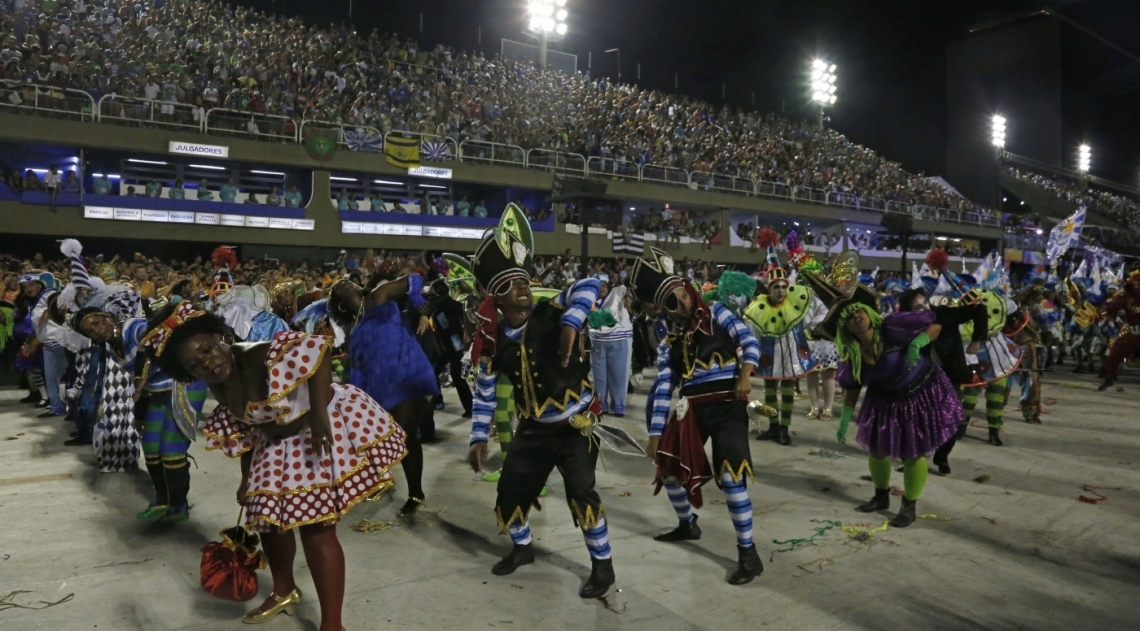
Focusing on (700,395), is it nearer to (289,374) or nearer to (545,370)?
(545,370)

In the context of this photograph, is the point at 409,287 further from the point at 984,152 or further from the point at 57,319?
the point at 984,152

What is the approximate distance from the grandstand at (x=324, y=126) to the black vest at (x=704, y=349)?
19.4 m

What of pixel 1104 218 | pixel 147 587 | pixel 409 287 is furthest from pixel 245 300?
pixel 1104 218

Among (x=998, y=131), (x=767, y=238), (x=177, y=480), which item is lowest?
(x=177, y=480)

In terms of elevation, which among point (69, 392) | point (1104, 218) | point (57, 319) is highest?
point (1104, 218)

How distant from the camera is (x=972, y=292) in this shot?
7562mm

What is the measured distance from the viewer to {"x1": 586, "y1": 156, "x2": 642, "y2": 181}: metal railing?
27.6 meters

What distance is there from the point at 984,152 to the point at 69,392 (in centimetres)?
5432

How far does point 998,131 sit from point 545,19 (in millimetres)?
32248

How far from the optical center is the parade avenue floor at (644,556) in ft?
13.4

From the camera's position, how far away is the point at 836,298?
572 centimetres

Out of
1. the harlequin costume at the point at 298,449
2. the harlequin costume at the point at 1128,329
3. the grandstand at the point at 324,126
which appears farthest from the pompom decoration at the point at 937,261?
the grandstand at the point at 324,126

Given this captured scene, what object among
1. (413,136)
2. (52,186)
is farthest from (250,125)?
(52,186)

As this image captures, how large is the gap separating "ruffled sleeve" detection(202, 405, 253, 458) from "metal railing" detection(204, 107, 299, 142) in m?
19.6
